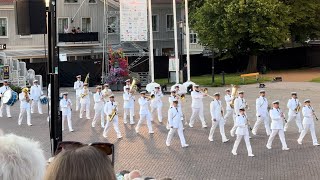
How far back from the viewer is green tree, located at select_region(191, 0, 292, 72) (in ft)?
137

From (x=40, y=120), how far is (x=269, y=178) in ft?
46.8

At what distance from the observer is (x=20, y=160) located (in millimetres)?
3057

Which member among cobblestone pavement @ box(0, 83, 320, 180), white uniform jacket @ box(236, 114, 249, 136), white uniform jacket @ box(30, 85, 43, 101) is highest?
white uniform jacket @ box(30, 85, 43, 101)

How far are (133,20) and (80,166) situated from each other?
1335 inches

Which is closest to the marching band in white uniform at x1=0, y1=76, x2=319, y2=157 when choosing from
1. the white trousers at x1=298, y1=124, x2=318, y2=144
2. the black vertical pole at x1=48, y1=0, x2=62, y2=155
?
the white trousers at x1=298, y1=124, x2=318, y2=144

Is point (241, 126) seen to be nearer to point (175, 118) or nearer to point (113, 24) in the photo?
point (175, 118)

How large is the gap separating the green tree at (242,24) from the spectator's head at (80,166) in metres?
39.3

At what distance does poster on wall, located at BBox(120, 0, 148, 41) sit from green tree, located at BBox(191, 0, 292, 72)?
848 centimetres

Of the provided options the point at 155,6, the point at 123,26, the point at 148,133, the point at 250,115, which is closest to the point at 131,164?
the point at 148,133

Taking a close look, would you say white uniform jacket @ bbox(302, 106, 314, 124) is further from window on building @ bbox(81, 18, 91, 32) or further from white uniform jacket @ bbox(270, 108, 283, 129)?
window on building @ bbox(81, 18, 91, 32)

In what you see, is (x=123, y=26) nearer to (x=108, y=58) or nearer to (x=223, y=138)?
(x=108, y=58)

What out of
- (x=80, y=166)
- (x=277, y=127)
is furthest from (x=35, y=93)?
(x=80, y=166)

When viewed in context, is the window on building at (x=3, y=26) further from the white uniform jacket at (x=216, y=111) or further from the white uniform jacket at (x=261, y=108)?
the white uniform jacket at (x=261, y=108)

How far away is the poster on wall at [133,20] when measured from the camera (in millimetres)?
36000
